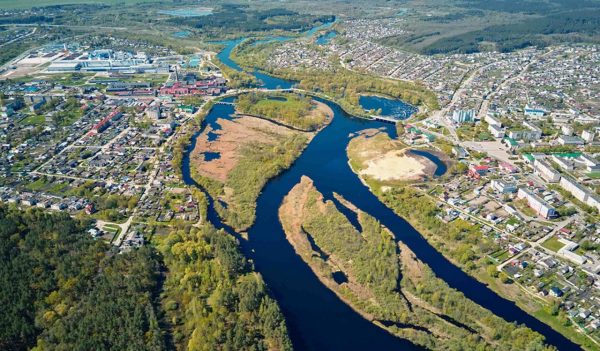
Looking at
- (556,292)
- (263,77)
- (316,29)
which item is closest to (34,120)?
(263,77)

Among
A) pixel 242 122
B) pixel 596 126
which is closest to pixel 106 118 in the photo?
pixel 242 122

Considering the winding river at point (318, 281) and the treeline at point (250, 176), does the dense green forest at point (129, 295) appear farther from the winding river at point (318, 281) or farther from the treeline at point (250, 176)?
the treeline at point (250, 176)

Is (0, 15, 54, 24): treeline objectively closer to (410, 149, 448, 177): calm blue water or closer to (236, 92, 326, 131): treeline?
(236, 92, 326, 131): treeline

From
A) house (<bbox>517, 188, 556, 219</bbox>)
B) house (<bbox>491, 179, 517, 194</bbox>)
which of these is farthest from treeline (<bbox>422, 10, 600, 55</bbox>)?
house (<bbox>517, 188, 556, 219</bbox>)

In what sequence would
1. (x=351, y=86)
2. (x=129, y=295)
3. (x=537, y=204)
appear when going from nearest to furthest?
(x=129, y=295) → (x=537, y=204) → (x=351, y=86)

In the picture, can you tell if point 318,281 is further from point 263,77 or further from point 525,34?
point 525,34

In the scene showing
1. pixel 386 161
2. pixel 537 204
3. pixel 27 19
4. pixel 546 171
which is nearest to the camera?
pixel 537 204

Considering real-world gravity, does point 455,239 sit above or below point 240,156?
below

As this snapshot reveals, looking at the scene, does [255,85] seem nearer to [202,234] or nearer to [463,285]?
[202,234]
